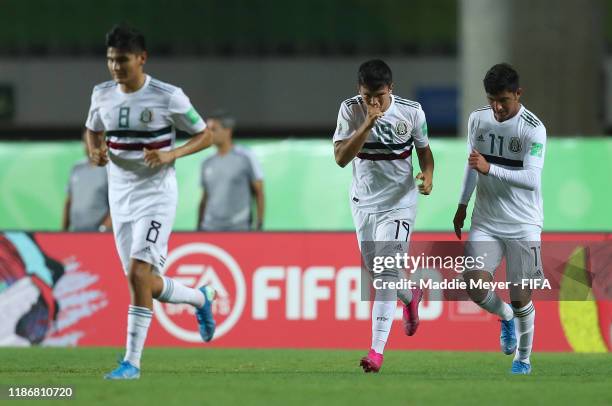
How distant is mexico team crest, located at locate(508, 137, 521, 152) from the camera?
9836mm

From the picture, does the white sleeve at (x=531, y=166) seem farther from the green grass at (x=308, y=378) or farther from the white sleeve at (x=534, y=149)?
the green grass at (x=308, y=378)

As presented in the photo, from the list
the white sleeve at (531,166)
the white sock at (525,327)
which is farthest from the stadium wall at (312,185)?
the white sleeve at (531,166)

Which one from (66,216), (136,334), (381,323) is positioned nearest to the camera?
(136,334)

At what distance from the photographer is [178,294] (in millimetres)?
9898

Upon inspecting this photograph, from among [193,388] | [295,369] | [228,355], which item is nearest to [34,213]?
[228,355]

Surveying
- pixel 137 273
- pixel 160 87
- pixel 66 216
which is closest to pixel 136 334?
pixel 137 273

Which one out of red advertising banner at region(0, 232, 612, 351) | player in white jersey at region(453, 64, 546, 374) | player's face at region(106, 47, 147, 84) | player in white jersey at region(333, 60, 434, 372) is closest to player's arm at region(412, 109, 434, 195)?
player in white jersey at region(333, 60, 434, 372)

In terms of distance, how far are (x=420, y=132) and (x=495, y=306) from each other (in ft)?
4.22

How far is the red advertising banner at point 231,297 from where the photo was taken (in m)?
12.9

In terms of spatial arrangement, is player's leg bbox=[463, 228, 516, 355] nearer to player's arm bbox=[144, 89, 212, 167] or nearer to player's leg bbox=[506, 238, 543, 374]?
player's leg bbox=[506, 238, 543, 374]

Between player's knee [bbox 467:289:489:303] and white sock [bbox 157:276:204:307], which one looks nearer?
white sock [bbox 157:276:204:307]

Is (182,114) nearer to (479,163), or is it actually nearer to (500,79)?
(479,163)

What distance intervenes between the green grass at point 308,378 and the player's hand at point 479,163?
1.33 meters

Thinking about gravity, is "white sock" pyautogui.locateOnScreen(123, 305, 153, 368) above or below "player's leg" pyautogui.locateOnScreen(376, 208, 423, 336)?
below
